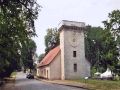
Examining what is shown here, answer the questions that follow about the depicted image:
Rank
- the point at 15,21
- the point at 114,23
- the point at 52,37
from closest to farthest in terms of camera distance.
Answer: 1. the point at 15,21
2. the point at 114,23
3. the point at 52,37

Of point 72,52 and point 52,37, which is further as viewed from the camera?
point 52,37

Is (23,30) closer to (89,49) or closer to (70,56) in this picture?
(70,56)

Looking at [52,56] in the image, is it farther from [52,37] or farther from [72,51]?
[52,37]

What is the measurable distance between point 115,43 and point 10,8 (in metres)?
36.9

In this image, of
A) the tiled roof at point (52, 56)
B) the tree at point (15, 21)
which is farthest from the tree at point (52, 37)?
the tree at point (15, 21)

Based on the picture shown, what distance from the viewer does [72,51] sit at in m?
57.6

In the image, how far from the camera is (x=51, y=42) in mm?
99250

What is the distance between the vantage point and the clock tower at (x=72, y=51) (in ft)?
187

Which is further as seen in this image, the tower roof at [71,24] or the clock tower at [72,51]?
the tower roof at [71,24]

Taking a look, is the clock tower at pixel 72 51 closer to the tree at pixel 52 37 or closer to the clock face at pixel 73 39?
the clock face at pixel 73 39

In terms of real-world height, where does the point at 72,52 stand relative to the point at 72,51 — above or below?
below

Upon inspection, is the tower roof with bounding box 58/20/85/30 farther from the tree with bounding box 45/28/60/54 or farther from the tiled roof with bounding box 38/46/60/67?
the tree with bounding box 45/28/60/54

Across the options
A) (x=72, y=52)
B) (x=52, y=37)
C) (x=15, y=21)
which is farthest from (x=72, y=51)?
(x=52, y=37)

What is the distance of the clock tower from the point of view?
5700 cm
